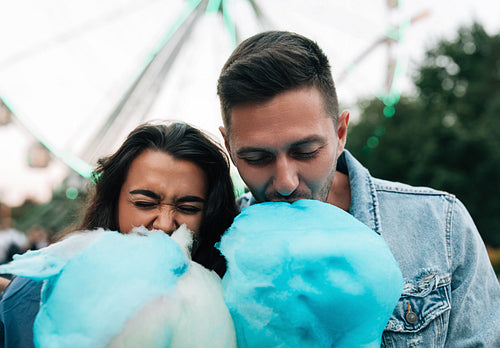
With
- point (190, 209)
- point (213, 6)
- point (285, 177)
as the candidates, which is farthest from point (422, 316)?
point (213, 6)

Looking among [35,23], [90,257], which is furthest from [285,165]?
[35,23]

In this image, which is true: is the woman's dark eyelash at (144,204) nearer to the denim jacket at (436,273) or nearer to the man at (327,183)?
the man at (327,183)

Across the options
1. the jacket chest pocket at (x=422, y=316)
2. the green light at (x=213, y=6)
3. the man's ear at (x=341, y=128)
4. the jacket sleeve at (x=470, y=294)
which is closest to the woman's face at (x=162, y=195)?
the man's ear at (x=341, y=128)

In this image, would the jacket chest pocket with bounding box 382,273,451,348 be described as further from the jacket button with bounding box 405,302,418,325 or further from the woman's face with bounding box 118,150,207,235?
the woman's face with bounding box 118,150,207,235

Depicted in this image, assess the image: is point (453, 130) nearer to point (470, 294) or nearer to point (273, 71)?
point (470, 294)

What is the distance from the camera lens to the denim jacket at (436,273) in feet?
4.80

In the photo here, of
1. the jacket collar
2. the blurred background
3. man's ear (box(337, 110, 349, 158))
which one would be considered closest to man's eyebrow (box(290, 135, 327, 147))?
man's ear (box(337, 110, 349, 158))

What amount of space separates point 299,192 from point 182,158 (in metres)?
0.52

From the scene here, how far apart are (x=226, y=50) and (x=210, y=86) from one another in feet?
1.69

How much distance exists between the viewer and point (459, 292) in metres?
1.49

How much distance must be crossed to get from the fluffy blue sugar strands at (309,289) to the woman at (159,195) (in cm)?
40

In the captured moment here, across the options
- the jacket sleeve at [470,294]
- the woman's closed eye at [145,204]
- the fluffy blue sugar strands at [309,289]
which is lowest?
the jacket sleeve at [470,294]

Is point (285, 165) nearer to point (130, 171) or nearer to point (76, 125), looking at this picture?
point (130, 171)

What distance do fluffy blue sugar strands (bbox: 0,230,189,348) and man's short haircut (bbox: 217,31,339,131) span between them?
610 mm
